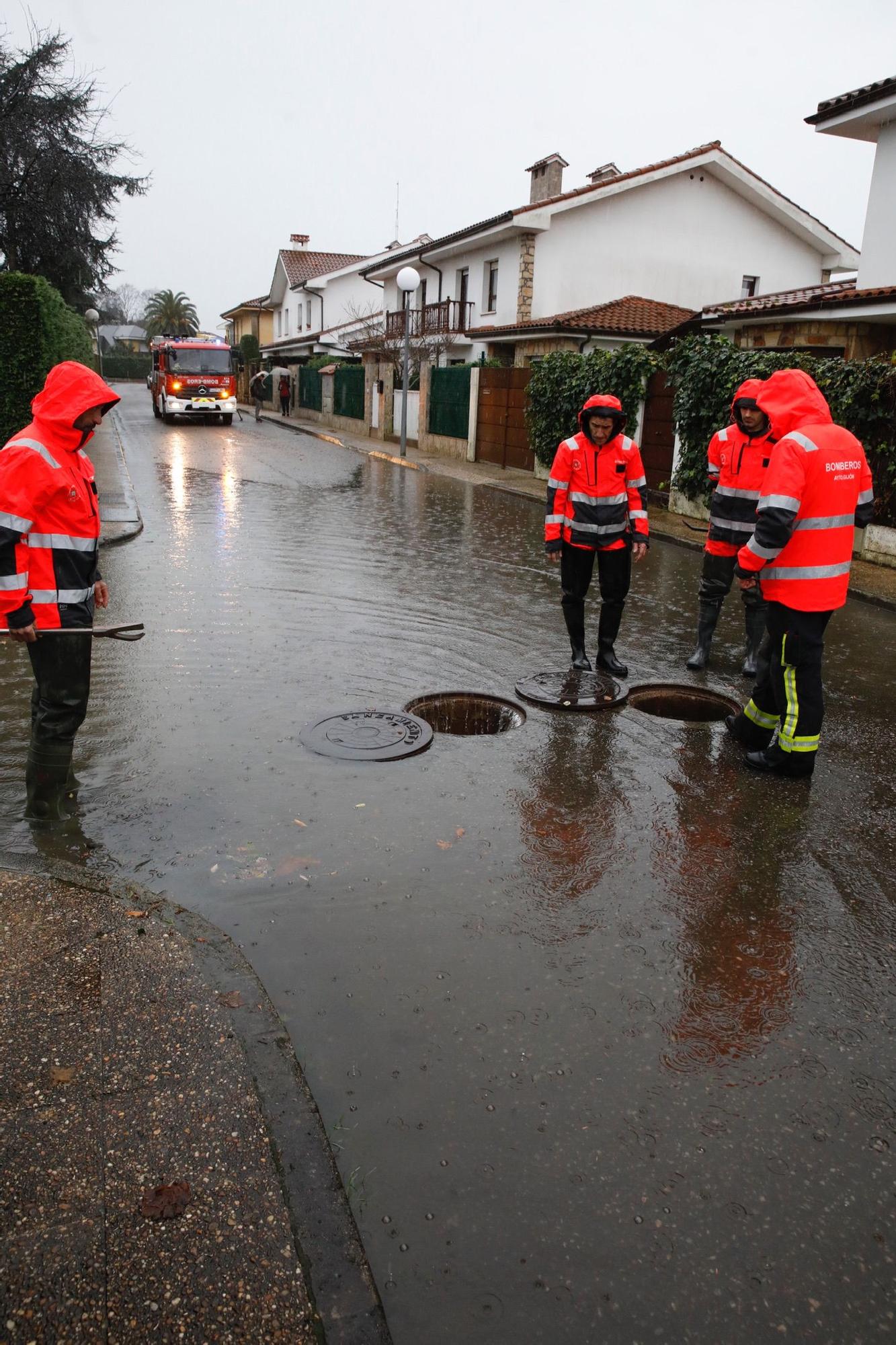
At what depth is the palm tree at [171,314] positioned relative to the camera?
9138cm

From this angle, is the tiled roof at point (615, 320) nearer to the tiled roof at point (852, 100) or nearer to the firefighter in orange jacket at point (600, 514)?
the tiled roof at point (852, 100)

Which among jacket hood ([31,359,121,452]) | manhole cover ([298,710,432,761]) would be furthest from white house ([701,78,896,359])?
jacket hood ([31,359,121,452])

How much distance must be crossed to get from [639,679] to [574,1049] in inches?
162

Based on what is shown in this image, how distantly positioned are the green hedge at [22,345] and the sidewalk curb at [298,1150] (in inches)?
A: 564

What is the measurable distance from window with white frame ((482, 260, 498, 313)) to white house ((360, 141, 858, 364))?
1.9 inches

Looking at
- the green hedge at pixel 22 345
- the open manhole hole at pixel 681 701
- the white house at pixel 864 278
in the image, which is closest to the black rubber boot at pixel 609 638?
the open manhole hole at pixel 681 701

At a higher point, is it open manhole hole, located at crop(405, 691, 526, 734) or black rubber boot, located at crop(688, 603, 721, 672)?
black rubber boot, located at crop(688, 603, 721, 672)

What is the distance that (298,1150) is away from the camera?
2.58 meters

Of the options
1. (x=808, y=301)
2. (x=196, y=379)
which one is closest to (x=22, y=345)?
(x=808, y=301)

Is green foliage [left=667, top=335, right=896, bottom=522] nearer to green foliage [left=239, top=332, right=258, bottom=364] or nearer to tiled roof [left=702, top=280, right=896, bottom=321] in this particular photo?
tiled roof [left=702, top=280, right=896, bottom=321]

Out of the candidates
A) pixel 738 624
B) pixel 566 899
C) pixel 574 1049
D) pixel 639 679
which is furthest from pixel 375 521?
pixel 574 1049

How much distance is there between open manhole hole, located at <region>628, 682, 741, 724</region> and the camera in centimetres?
646

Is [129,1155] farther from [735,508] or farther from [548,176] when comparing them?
[548,176]

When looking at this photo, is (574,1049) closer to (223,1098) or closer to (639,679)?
(223,1098)
